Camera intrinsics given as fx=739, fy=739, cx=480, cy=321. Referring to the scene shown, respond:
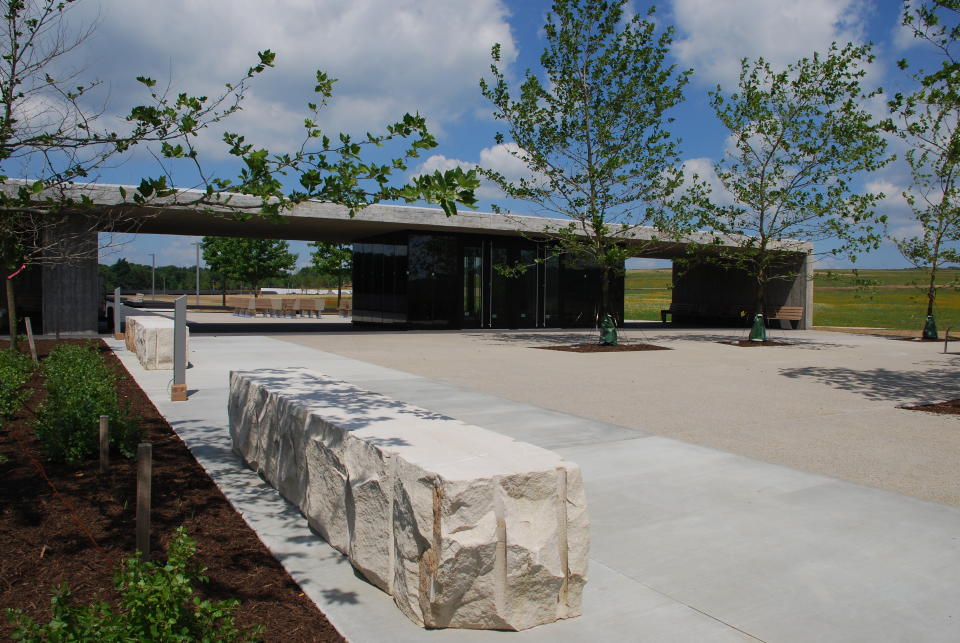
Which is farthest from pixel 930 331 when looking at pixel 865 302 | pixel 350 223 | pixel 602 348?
pixel 865 302

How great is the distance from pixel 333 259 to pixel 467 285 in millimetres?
18668

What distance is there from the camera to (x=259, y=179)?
175 inches

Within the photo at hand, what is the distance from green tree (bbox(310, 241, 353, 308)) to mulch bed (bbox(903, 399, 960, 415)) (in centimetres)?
3401

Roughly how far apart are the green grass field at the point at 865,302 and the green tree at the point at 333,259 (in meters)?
15.7

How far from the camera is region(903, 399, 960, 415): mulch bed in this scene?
9.60 m

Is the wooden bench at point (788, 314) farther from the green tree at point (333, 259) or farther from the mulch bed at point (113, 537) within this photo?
the mulch bed at point (113, 537)

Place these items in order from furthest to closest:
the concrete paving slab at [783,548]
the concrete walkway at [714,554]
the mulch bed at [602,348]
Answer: the mulch bed at [602,348], the concrete paving slab at [783,548], the concrete walkway at [714,554]

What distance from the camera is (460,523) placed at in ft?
10.6

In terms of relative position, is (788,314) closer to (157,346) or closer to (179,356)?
(157,346)

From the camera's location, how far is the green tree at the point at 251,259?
169 feet

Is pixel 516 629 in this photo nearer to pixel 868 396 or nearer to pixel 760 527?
pixel 760 527

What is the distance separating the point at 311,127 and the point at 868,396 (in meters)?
9.50

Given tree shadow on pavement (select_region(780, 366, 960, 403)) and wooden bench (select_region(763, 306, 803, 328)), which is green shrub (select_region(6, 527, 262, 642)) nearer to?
tree shadow on pavement (select_region(780, 366, 960, 403))

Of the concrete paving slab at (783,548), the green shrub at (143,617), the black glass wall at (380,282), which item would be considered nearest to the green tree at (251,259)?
the black glass wall at (380,282)
